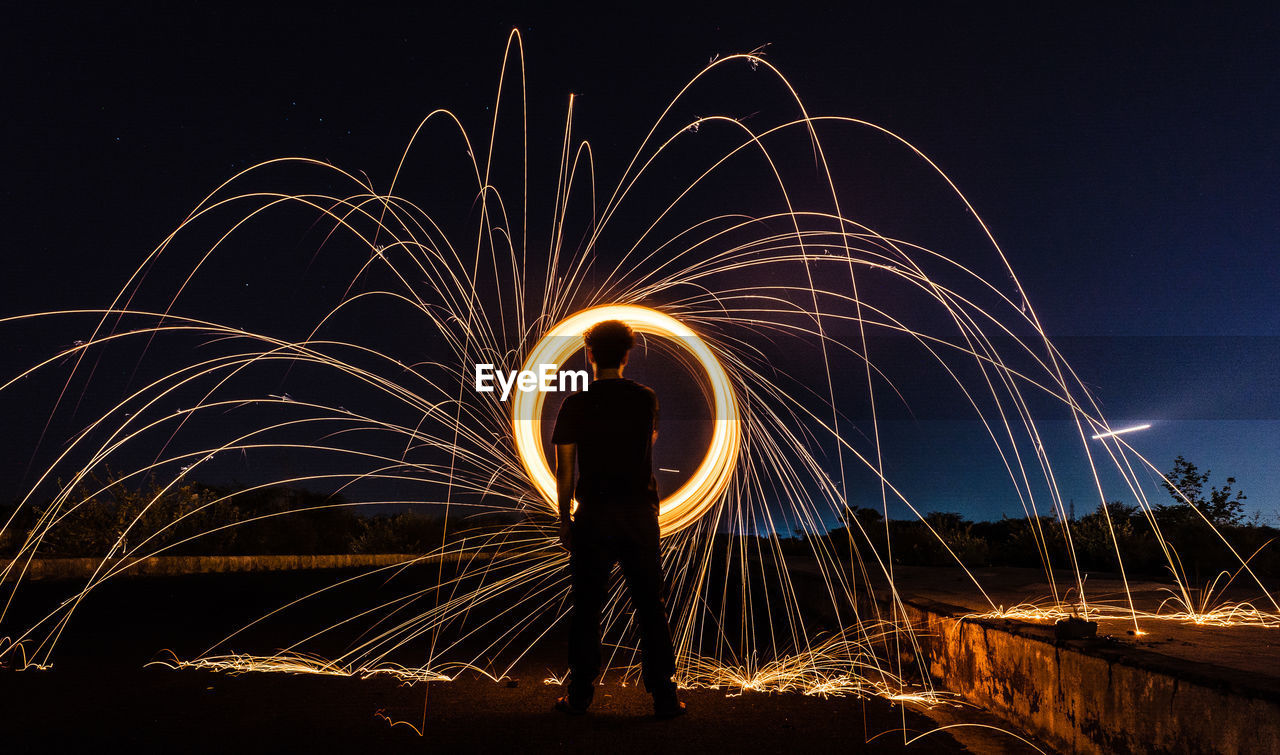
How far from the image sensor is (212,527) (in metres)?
16.9

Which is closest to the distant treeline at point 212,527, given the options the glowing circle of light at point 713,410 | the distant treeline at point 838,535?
the distant treeline at point 838,535

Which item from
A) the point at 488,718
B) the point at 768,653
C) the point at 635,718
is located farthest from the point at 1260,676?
the point at 768,653

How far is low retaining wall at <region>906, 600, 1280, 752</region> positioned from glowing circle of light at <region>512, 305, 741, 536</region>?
1851mm

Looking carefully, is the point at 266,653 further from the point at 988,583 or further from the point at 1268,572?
the point at 1268,572

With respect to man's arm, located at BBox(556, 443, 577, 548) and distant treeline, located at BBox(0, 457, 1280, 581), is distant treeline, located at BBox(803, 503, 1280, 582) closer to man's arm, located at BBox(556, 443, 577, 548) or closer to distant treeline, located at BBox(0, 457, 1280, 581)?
distant treeline, located at BBox(0, 457, 1280, 581)

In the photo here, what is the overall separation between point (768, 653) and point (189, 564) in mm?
10970

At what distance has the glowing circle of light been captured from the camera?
587 centimetres

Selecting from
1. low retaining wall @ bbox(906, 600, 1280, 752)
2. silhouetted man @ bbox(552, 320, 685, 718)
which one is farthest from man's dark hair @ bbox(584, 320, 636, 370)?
low retaining wall @ bbox(906, 600, 1280, 752)

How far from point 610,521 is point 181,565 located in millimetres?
12138

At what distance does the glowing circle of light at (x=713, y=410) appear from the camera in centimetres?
587

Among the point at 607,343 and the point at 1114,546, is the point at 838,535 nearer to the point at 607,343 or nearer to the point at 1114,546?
the point at 1114,546

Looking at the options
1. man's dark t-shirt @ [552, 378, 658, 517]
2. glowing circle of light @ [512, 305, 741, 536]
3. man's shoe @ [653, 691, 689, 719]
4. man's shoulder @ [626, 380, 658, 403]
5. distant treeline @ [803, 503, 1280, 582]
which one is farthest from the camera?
distant treeline @ [803, 503, 1280, 582]

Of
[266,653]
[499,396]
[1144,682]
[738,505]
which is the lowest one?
[266,653]

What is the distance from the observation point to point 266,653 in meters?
5.82
